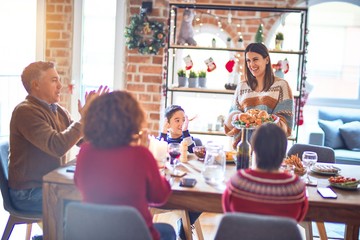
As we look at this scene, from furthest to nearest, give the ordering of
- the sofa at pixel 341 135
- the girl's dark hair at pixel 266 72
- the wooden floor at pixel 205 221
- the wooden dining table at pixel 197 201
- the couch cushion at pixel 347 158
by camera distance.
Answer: the sofa at pixel 341 135 < the couch cushion at pixel 347 158 < the wooden floor at pixel 205 221 < the girl's dark hair at pixel 266 72 < the wooden dining table at pixel 197 201

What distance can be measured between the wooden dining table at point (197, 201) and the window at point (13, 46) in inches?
182

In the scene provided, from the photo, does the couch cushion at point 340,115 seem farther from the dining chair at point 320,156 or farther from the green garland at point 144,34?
the dining chair at point 320,156

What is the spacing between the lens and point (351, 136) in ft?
17.6

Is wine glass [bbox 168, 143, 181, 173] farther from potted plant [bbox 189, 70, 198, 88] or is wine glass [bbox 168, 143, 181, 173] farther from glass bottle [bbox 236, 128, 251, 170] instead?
potted plant [bbox 189, 70, 198, 88]

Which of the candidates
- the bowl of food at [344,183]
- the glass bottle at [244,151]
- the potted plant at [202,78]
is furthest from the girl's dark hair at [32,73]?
the potted plant at [202,78]

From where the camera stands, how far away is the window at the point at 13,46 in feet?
22.3

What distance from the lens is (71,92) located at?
4.70m

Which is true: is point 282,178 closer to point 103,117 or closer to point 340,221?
point 340,221

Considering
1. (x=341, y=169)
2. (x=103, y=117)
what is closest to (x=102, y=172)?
(x=103, y=117)

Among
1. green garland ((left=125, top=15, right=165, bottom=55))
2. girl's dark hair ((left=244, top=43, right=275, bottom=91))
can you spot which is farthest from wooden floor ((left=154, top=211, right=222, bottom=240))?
green garland ((left=125, top=15, right=165, bottom=55))

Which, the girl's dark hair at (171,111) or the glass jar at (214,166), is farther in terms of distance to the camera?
the girl's dark hair at (171,111)

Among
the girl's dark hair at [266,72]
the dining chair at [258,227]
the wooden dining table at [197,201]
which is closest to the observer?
the dining chair at [258,227]

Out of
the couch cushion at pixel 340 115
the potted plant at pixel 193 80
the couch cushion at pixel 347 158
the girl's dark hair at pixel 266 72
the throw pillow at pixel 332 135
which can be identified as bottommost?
the couch cushion at pixel 347 158

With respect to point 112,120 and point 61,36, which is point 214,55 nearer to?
point 61,36
